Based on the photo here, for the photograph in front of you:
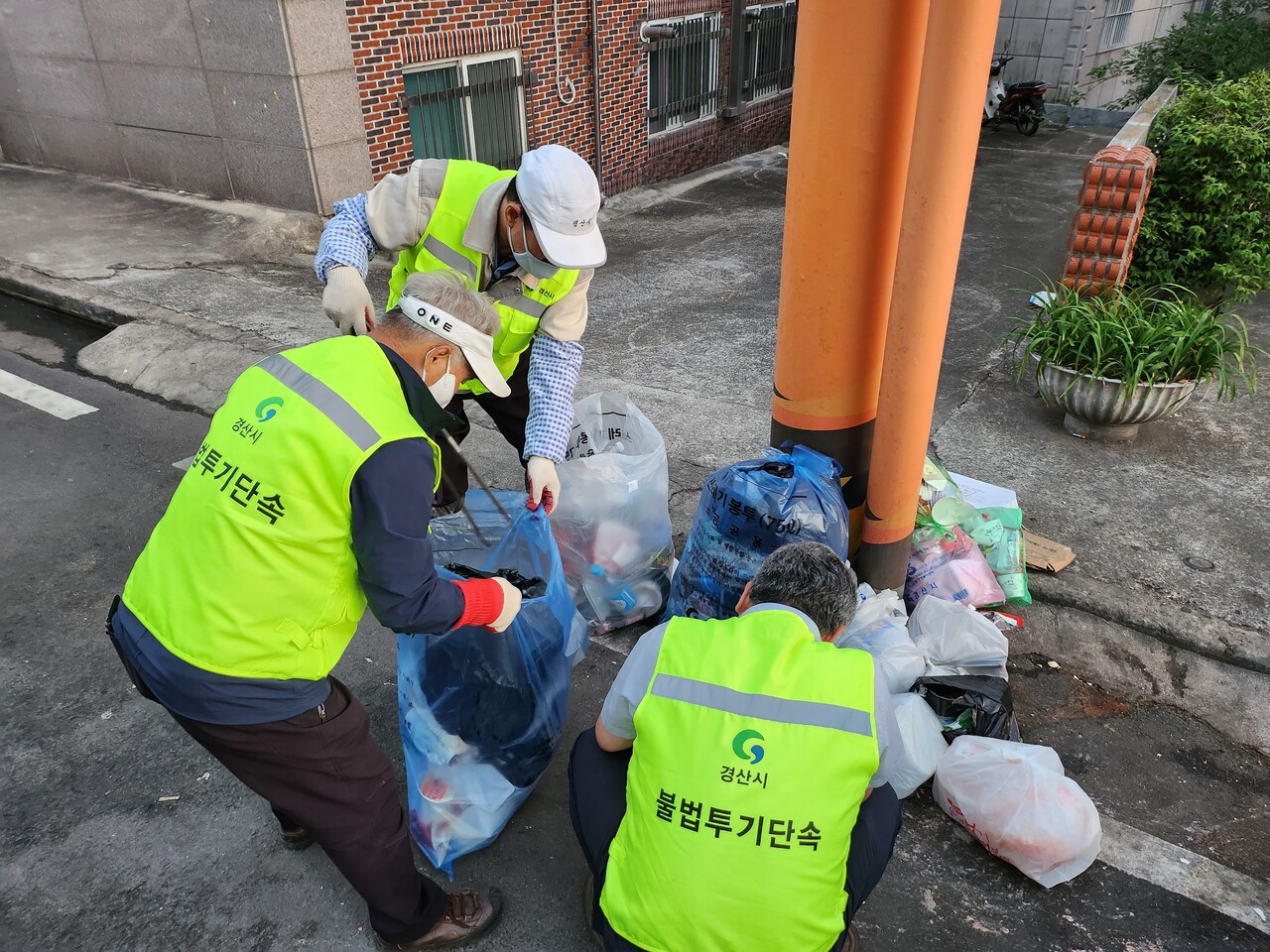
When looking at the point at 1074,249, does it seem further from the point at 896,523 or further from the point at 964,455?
the point at 896,523

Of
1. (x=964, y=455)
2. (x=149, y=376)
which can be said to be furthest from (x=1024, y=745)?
(x=149, y=376)

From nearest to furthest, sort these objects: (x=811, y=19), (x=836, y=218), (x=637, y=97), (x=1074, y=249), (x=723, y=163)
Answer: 1. (x=811, y=19)
2. (x=836, y=218)
3. (x=1074, y=249)
4. (x=637, y=97)
5. (x=723, y=163)

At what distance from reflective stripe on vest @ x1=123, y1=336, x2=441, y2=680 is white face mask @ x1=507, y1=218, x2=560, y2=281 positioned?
3.24 feet

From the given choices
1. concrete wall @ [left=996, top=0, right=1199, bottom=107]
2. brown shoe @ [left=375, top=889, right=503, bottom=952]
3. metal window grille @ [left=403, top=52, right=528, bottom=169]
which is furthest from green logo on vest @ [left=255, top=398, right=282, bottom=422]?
concrete wall @ [left=996, top=0, right=1199, bottom=107]

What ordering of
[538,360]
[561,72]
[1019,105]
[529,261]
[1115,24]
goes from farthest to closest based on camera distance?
[1115,24] → [1019,105] → [561,72] → [538,360] → [529,261]

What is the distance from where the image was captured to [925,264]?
2.56 m

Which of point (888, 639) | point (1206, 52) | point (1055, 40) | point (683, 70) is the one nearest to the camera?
point (888, 639)

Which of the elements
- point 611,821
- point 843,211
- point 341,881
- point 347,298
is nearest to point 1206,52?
point 843,211

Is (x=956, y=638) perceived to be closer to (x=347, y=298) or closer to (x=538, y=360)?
(x=538, y=360)

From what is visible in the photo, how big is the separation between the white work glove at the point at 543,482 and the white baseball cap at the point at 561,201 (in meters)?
0.63

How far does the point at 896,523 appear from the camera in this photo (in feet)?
9.93

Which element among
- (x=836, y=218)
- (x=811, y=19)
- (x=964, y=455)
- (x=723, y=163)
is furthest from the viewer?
(x=723, y=163)

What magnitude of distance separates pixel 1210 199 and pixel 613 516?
4467 mm

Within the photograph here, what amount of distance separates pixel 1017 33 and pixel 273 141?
488 inches
